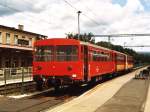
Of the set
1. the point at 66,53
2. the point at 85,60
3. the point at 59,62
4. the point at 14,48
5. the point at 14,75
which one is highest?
the point at 14,48

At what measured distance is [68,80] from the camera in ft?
71.9

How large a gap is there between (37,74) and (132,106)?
7653mm

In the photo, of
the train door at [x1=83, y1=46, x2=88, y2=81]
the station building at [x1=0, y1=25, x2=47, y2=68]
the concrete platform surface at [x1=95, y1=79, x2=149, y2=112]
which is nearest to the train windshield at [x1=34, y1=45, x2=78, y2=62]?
the train door at [x1=83, y1=46, x2=88, y2=81]

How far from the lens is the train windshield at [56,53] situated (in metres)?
22.3

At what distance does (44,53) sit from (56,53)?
0.76m

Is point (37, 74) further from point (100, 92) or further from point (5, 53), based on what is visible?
point (5, 53)

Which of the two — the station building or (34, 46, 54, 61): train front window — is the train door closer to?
(34, 46, 54, 61): train front window

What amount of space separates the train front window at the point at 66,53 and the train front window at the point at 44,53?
370mm

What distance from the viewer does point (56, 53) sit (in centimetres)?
2262

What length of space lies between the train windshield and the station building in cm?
2098

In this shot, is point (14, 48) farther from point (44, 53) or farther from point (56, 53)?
point (56, 53)

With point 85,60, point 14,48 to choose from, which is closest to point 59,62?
point 85,60

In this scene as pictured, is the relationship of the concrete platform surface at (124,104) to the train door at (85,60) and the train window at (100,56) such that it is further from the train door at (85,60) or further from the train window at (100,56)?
A: the train window at (100,56)

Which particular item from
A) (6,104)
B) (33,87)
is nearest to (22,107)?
(6,104)
